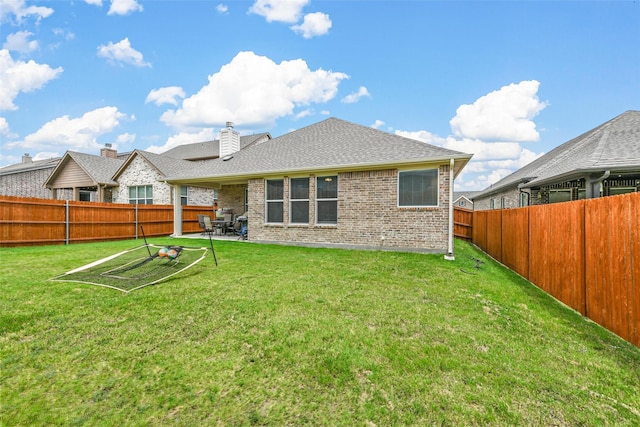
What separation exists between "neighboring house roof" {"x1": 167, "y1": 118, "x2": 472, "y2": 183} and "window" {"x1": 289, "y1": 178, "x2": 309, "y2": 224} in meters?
0.58

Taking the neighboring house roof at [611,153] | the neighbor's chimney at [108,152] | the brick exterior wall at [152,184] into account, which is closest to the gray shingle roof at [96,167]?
the brick exterior wall at [152,184]

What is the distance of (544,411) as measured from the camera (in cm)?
233

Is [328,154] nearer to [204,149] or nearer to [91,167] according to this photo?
[91,167]

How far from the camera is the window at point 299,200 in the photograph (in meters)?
11.2

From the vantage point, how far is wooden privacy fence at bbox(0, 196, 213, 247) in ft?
35.6

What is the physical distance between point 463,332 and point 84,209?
15.2 m

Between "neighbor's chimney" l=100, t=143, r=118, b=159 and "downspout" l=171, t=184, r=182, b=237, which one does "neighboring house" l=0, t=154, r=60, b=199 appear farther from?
"downspout" l=171, t=184, r=182, b=237

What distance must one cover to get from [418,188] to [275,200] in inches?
216

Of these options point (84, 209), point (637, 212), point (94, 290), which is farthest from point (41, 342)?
point (84, 209)

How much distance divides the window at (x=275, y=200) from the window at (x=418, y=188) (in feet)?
15.2

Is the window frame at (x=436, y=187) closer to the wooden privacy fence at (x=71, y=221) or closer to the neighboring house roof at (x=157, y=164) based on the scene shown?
the wooden privacy fence at (x=71, y=221)

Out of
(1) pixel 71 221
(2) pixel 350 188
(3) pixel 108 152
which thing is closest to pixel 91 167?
(3) pixel 108 152

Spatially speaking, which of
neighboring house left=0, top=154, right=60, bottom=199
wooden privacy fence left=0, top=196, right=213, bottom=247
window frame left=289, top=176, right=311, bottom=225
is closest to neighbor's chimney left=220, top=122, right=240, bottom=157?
wooden privacy fence left=0, top=196, right=213, bottom=247

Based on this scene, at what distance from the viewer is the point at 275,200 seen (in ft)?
38.7
